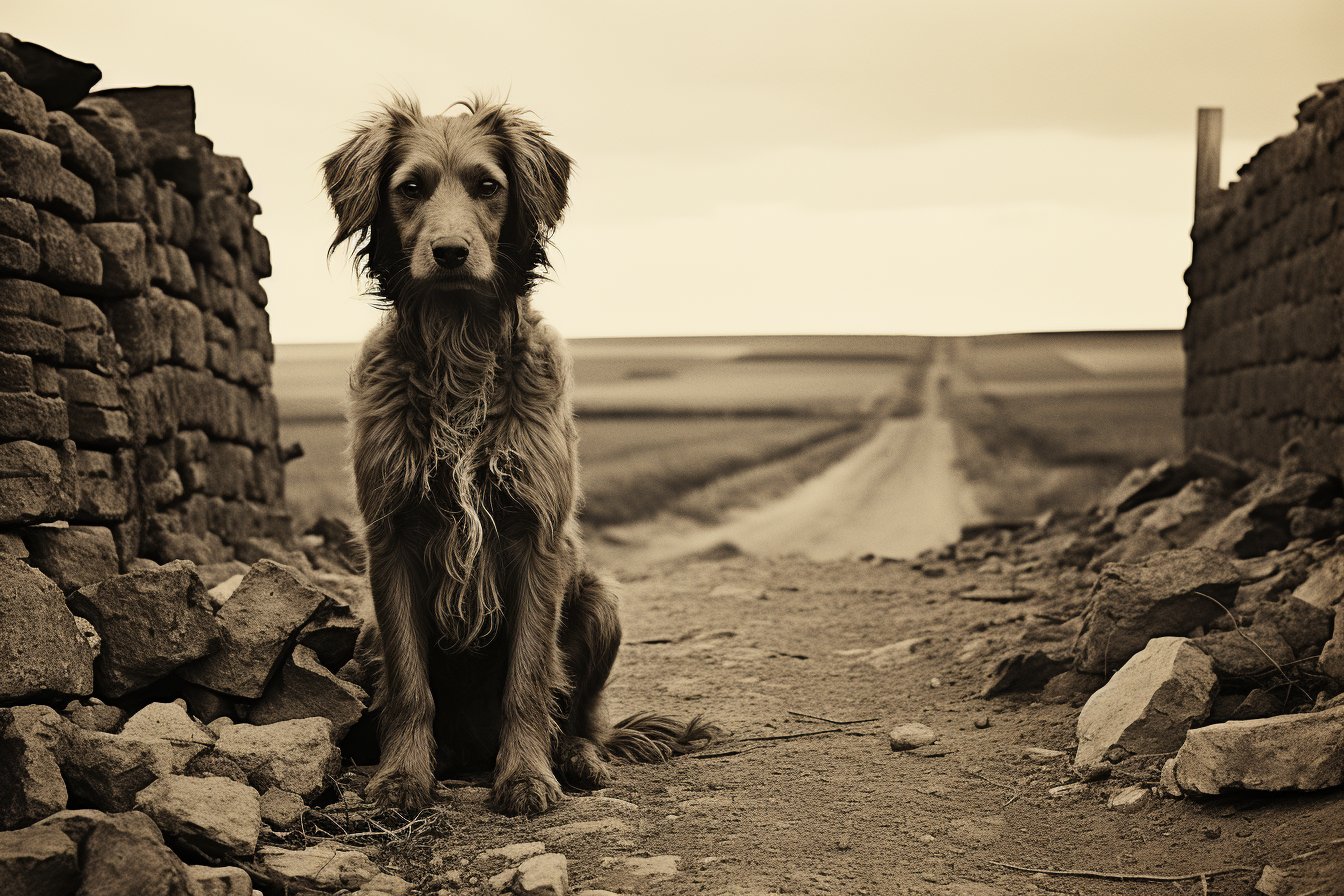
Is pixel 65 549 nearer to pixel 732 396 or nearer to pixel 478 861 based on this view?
pixel 478 861

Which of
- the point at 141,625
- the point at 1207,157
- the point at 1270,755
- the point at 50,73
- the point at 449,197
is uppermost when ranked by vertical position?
the point at 1207,157

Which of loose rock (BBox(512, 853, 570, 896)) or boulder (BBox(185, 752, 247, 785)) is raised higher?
boulder (BBox(185, 752, 247, 785))

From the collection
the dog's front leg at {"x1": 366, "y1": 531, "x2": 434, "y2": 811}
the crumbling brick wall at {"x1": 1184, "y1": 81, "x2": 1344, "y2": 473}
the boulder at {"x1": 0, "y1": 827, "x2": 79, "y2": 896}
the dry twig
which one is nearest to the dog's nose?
the dog's front leg at {"x1": 366, "y1": 531, "x2": 434, "y2": 811}

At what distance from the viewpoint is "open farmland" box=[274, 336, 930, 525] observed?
10.4 meters

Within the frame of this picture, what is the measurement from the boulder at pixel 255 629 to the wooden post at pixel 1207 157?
26.8 ft

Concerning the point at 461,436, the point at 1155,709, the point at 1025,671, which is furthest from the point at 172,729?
the point at 1025,671

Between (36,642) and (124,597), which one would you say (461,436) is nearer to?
(124,597)

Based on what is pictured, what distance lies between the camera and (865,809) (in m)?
3.95

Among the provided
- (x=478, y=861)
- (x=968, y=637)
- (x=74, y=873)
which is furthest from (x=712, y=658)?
(x=74, y=873)

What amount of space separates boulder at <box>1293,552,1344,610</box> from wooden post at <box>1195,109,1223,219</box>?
5.40 meters

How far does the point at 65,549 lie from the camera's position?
4.26 m

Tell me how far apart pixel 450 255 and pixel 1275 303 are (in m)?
6.42

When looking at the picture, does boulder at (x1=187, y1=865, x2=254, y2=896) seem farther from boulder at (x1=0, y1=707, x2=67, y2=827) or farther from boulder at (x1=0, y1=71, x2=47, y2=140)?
boulder at (x1=0, y1=71, x2=47, y2=140)

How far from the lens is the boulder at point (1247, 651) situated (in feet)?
14.1
